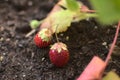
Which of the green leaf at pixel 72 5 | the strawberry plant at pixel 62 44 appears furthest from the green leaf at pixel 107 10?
the green leaf at pixel 72 5

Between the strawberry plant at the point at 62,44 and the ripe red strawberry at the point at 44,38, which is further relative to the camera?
the ripe red strawberry at the point at 44,38

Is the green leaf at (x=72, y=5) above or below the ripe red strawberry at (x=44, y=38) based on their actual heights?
above

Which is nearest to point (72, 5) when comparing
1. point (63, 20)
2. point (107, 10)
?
point (63, 20)

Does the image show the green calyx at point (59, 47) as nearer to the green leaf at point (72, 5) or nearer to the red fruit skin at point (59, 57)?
the red fruit skin at point (59, 57)

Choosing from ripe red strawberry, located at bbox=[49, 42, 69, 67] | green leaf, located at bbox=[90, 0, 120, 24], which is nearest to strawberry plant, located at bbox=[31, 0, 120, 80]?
ripe red strawberry, located at bbox=[49, 42, 69, 67]

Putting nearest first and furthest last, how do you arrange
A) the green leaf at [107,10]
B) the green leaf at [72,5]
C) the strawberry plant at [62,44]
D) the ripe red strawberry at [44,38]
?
the green leaf at [107,10], the strawberry plant at [62,44], the green leaf at [72,5], the ripe red strawberry at [44,38]

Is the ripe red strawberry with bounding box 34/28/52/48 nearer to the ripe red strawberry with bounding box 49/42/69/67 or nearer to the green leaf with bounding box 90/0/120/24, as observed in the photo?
the ripe red strawberry with bounding box 49/42/69/67

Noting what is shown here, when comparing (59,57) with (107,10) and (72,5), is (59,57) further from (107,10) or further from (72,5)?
(107,10)
